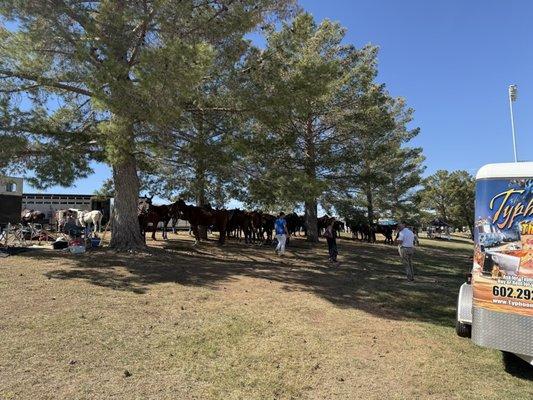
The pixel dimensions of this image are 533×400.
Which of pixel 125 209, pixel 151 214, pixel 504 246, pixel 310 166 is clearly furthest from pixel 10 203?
pixel 504 246

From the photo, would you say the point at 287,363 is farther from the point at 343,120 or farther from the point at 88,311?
the point at 343,120

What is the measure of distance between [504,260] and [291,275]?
7780 mm

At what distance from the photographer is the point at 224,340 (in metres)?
6.64

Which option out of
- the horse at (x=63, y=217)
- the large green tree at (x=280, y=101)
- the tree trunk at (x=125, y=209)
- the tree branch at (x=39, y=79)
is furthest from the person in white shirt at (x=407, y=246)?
the horse at (x=63, y=217)

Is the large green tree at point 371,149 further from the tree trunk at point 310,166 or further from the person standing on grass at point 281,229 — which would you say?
the person standing on grass at point 281,229

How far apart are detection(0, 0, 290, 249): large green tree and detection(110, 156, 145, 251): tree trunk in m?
0.03

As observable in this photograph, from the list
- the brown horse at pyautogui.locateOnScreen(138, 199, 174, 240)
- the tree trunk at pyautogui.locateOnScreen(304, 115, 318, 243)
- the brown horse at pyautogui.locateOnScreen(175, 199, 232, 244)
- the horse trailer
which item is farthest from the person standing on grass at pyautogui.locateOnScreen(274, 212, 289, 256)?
the horse trailer

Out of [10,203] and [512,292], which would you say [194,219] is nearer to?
[10,203]

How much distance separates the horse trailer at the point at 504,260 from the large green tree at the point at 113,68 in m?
7.33

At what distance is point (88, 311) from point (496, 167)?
21.1 ft

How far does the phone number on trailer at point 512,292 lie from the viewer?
5.46 meters

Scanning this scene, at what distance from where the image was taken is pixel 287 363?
5.95 metres

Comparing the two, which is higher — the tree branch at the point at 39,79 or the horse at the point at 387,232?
the tree branch at the point at 39,79

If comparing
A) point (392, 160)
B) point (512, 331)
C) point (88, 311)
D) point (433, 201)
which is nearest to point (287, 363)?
point (512, 331)
